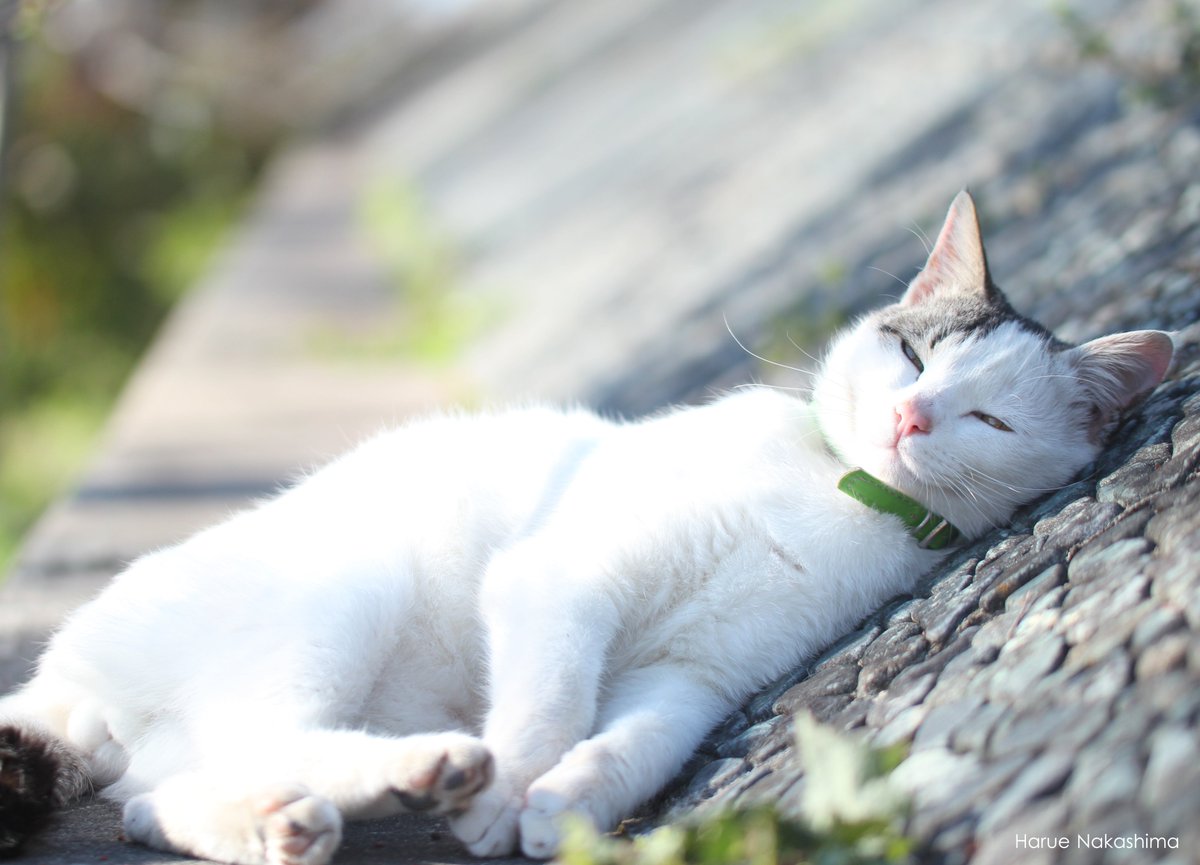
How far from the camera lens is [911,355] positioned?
289cm

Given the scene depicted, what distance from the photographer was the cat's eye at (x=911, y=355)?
9.33ft

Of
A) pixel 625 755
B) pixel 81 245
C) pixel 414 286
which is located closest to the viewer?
pixel 625 755

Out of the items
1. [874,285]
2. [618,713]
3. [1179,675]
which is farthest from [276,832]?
[874,285]

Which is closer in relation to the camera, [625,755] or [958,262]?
[625,755]

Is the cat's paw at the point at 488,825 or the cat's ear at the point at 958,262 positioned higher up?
the cat's ear at the point at 958,262

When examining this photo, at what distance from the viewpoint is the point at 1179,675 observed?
1.74 meters

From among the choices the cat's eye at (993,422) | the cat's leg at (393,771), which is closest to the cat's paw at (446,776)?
the cat's leg at (393,771)

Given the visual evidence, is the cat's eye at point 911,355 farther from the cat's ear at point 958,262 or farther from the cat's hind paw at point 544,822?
the cat's hind paw at point 544,822

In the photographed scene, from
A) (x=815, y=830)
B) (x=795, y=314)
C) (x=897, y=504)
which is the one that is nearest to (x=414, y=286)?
(x=795, y=314)

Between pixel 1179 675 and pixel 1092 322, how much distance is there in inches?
79.2

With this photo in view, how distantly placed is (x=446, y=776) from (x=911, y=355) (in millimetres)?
1576

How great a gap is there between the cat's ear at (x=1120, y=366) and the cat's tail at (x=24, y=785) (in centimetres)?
247

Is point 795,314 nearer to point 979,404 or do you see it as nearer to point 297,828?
point 979,404

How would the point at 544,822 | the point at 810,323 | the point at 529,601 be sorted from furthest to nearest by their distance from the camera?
the point at 810,323 → the point at 529,601 → the point at 544,822
